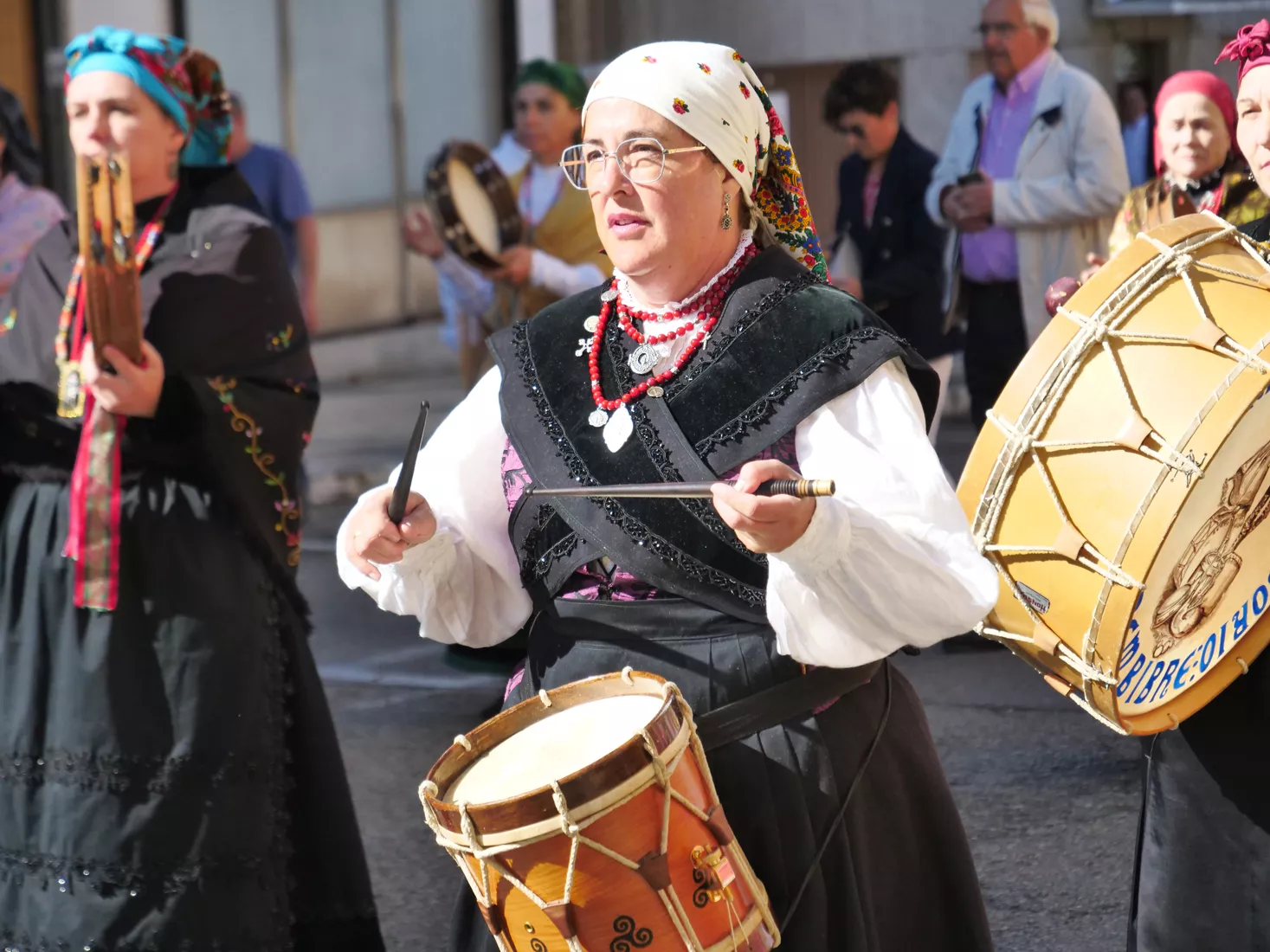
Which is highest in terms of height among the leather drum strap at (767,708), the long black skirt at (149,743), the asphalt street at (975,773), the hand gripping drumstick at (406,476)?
the hand gripping drumstick at (406,476)

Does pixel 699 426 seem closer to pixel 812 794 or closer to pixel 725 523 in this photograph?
pixel 725 523

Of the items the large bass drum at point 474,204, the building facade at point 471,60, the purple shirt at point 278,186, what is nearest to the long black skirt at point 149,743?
the large bass drum at point 474,204

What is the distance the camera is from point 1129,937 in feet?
10.4

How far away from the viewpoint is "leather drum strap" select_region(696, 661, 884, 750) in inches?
103

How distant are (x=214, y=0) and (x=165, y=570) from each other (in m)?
10.4

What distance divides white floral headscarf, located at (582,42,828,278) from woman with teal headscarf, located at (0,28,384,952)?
4.42 feet

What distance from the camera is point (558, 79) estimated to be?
25.2 ft

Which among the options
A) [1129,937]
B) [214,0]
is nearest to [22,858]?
[1129,937]

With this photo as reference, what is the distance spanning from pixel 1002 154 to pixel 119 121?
4.53 meters

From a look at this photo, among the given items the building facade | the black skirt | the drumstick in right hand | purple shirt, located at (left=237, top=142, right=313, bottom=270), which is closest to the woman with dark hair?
the drumstick in right hand

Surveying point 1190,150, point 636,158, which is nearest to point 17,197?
point 1190,150

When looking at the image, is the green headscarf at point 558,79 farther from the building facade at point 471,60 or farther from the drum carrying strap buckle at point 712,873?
the building facade at point 471,60

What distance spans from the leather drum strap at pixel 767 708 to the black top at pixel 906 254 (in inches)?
180

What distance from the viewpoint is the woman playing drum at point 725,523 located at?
2506mm
